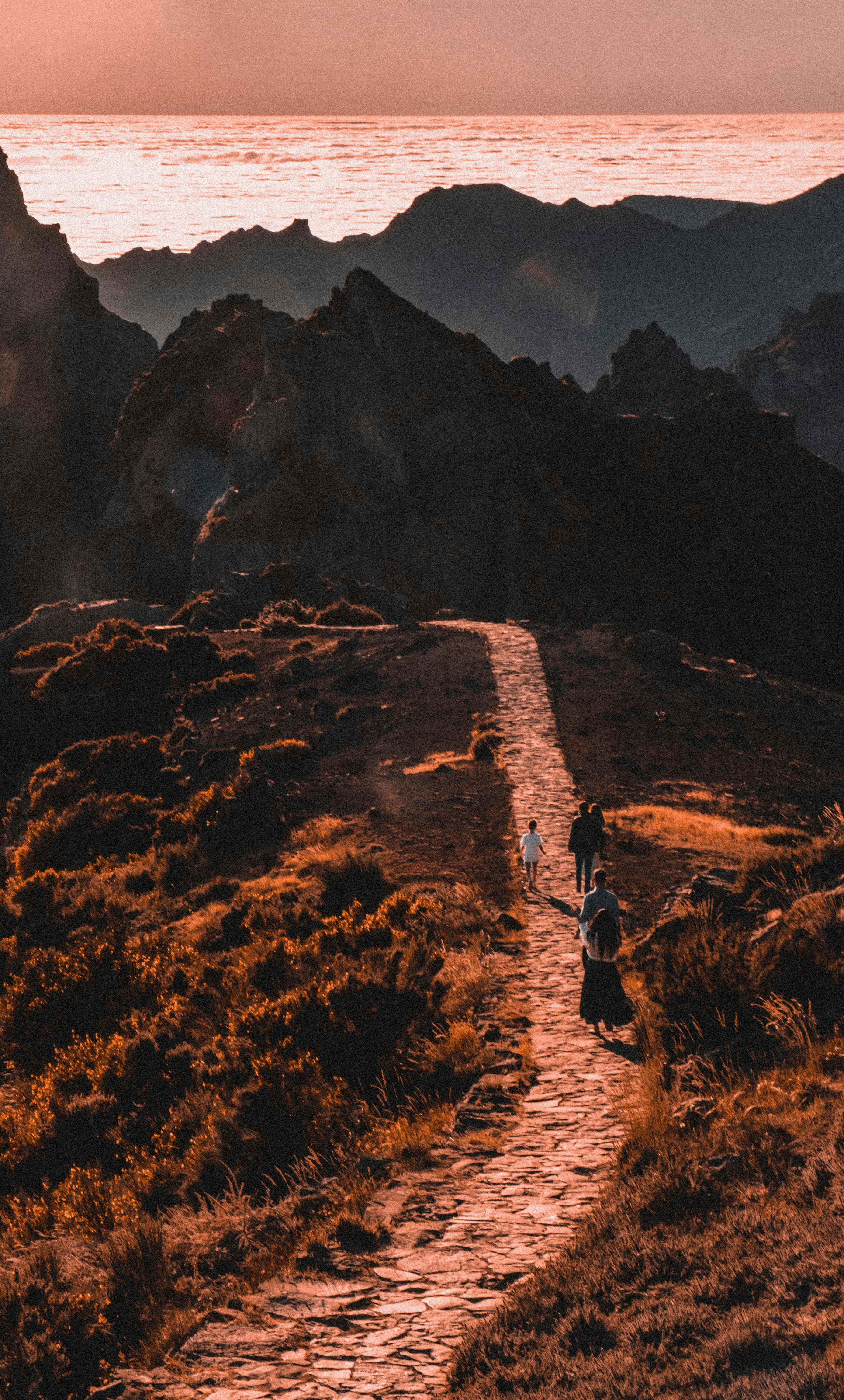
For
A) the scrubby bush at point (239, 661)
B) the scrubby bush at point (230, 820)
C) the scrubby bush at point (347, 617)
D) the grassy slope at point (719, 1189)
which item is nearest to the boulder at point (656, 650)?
the scrubby bush at point (239, 661)

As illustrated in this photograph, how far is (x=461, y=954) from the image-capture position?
13523mm

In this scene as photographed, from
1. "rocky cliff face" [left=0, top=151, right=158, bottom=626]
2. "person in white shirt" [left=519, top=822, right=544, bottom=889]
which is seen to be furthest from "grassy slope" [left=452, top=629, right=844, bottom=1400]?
"rocky cliff face" [left=0, top=151, right=158, bottom=626]

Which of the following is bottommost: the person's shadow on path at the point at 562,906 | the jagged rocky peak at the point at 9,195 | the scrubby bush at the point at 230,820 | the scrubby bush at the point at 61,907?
the scrubby bush at the point at 61,907

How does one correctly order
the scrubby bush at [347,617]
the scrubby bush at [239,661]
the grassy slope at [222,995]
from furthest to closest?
the scrubby bush at [347,617] → the scrubby bush at [239,661] → the grassy slope at [222,995]

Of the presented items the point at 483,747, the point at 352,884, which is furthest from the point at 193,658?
the point at 352,884

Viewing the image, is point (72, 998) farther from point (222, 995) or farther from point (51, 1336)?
point (51, 1336)

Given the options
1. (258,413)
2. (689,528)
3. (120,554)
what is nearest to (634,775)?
(258,413)

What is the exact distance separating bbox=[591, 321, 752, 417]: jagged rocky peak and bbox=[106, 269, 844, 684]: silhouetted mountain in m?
55.5

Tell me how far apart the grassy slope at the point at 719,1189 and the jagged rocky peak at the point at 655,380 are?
172 metres

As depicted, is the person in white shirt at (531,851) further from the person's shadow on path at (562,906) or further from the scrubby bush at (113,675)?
the scrubby bush at (113,675)

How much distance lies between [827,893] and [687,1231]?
528 cm

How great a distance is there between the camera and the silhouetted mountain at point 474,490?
90.8 metres

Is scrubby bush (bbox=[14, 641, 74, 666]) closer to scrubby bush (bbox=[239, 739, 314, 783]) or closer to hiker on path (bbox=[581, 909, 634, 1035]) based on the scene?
scrubby bush (bbox=[239, 739, 314, 783])

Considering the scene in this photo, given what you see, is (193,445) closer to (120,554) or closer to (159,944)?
(120,554)
